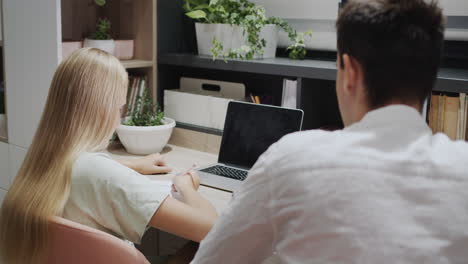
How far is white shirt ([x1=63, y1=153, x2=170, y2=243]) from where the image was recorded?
125 cm

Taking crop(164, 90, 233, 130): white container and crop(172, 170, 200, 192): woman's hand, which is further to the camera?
crop(164, 90, 233, 130): white container

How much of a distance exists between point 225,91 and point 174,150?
A: 361 mm

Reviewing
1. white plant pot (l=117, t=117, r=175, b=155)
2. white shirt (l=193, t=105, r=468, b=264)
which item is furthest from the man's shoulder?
white plant pot (l=117, t=117, r=175, b=155)

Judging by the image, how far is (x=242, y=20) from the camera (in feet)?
7.55

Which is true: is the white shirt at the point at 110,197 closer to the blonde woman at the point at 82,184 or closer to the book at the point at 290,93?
the blonde woman at the point at 82,184

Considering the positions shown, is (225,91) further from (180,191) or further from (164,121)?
(180,191)

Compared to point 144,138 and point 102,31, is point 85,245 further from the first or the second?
point 102,31

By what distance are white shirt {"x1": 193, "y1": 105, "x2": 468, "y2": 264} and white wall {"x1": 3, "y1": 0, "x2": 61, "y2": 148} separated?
1.53m

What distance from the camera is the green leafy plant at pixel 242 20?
7.41ft

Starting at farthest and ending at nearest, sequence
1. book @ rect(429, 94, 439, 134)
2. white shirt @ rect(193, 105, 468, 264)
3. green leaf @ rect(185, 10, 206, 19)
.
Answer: green leaf @ rect(185, 10, 206, 19) → book @ rect(429, 94, 439, 134) → white shirt @ rect(193, 105, 468, 264)

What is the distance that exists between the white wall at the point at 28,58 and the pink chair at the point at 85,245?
109 cm

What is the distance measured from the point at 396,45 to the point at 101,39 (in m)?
1.76

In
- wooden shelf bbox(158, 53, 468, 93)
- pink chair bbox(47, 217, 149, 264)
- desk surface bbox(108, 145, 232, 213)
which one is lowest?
desk surface bbox(108, 145, 232, 213)

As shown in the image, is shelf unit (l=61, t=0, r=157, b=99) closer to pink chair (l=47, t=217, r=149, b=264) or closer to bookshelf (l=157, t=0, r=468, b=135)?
bookshelf (l=157, t=0, r=468, b=135)
